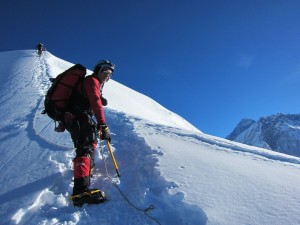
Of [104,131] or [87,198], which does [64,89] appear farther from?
[87,198]

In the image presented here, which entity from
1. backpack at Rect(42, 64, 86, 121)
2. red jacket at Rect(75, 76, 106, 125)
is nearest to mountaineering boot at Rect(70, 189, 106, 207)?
red jacket at Rect(75, 76, 106, 125)

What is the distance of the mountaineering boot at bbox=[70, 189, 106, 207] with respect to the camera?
4746 millimetres

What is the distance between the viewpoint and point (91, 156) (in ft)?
17.9

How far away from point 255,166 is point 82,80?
11.8ft

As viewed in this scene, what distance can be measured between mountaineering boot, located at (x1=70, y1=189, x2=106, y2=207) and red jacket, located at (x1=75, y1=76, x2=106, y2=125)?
1.07 metres

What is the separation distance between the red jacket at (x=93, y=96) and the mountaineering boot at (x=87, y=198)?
107 cm

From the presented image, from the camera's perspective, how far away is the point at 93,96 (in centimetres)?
516

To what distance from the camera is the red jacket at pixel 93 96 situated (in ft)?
16.7

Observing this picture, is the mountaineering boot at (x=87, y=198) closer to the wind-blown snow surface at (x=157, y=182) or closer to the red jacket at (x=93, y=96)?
the wind-blown snow surface at (x=157, y=182)

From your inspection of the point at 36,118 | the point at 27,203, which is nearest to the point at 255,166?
the point at 27,203

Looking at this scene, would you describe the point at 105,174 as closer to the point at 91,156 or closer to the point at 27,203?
the point at 91,156

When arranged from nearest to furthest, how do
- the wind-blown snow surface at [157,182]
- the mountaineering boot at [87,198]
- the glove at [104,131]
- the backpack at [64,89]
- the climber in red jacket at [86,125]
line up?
1. the wind-blown snow surface at [157,182]
2. the mountaineering boot at [87,198]
3. the climber in red jacket at [86,125]
4. the glove at [104,131]
5. the backpack at [64,89]

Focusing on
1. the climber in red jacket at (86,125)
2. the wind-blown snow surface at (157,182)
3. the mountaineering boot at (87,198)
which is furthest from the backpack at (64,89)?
the mountaineering boot at (87,198)

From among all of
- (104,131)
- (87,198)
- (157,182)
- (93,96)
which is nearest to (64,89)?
(93,96)
